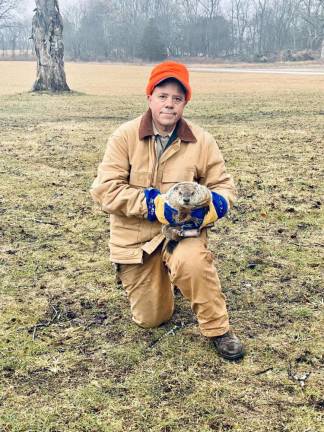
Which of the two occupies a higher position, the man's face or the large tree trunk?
the large tree trunk

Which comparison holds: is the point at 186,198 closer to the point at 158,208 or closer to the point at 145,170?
the point at 158,208

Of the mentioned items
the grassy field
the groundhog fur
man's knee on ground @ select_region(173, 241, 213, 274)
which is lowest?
the grassy field

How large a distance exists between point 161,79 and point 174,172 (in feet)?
1.67

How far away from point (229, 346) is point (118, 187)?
1.04m

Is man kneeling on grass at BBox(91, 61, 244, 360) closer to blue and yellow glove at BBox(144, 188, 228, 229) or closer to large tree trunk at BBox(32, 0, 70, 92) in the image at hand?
blue and yellow glove at BBox(144, 188, 228, 229)

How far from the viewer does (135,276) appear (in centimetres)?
300

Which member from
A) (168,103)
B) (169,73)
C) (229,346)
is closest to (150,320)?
(229,346)

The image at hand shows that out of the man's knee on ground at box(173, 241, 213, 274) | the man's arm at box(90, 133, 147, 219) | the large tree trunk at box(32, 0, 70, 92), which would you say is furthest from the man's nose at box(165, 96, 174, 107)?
the large tree trunk at box(32, 0, 70, 92)

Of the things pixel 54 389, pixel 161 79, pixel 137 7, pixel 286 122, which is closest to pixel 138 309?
pixel 54 389

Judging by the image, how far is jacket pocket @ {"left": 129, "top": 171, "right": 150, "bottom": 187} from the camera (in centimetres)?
288

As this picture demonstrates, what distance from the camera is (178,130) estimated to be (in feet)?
9.48

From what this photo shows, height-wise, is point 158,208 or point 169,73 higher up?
point 169,73

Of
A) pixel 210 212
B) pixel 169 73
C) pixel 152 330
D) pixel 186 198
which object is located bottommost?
pixel 152 330

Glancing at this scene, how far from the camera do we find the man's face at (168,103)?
2.82 m
